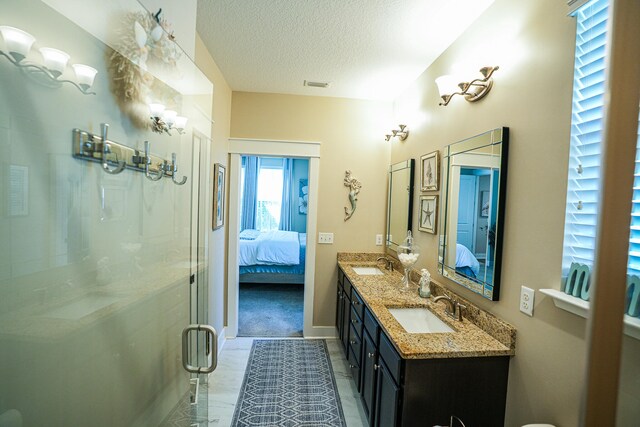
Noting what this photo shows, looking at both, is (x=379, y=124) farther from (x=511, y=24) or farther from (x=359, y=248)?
(x=511, y=24)

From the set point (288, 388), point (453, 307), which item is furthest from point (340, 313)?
point (453, 307)

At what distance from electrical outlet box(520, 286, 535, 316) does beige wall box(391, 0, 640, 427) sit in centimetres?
3

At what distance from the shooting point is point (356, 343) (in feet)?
7.42

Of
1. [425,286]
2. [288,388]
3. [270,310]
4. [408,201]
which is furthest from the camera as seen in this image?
[270,310]

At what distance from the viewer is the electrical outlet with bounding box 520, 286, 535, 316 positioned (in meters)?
1.27

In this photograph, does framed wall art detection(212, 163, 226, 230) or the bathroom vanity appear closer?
the bathroom vanity

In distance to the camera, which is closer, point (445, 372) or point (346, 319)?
point (445, 372)

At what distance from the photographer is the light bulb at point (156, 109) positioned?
1113mm

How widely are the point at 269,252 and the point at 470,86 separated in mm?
3636

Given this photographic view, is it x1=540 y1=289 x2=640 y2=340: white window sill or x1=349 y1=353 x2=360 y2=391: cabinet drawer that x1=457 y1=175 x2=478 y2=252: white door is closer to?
x1=540 y1=289 x2=640 y2=340: white window sill

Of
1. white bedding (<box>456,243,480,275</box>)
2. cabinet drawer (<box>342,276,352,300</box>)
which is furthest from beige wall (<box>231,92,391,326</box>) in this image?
white bedding (<box>456,243,480,275</box>)

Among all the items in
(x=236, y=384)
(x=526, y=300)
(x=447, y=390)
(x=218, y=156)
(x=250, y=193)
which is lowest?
(x=236, y=384)

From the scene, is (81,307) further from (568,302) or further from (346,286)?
(346,286)

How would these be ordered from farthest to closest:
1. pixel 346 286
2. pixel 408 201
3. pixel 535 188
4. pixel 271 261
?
pixel 271 261 < pixel 346 286 < pixel 408 201 < pixel 535 188
